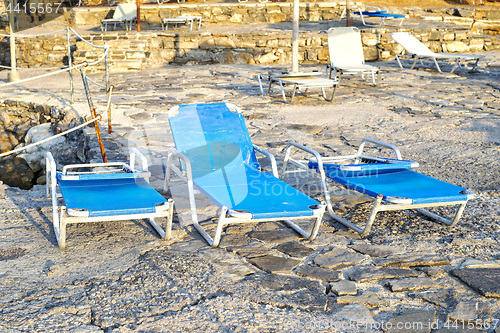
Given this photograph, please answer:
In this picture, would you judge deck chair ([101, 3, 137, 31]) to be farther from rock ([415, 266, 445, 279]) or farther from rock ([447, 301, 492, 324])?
rock ([447, 301, 492, 324])

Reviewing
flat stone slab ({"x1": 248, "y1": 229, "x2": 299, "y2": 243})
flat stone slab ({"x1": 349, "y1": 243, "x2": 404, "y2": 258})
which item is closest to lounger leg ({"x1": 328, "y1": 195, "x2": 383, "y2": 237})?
flat stone slab ({"x1": 349, "y1": 243, "x2": 404, "y2": 258})

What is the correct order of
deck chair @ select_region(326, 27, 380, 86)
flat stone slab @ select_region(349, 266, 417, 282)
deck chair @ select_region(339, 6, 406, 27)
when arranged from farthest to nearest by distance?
deck chair @ select_region(339, 6, 406, 27)
deck chair @ select_region(326, 27, 380, 86)
flat stone slab @ select_region(349, 266, 417, 282)

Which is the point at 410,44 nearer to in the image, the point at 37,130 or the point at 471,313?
the point at 37,130

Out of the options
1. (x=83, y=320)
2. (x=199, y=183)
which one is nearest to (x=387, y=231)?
(x=199, y=183)

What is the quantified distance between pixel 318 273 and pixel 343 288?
0.21 meters

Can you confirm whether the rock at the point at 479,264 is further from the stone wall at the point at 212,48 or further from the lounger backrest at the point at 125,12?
the lounger backrest at the point at 125,12

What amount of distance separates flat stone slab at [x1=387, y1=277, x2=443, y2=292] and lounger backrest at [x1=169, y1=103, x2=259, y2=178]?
1604 mm

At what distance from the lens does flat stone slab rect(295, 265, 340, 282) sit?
9.62 ft

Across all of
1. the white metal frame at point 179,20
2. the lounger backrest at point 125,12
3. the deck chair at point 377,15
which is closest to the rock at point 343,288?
the deck chair at point 377,15

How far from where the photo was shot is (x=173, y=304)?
262cm

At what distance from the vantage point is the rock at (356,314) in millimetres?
2490

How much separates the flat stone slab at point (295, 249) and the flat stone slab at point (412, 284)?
1.90 ft

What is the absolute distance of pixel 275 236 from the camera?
3.54 meters

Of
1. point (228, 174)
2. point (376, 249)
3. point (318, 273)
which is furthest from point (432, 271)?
point (228, 174)
